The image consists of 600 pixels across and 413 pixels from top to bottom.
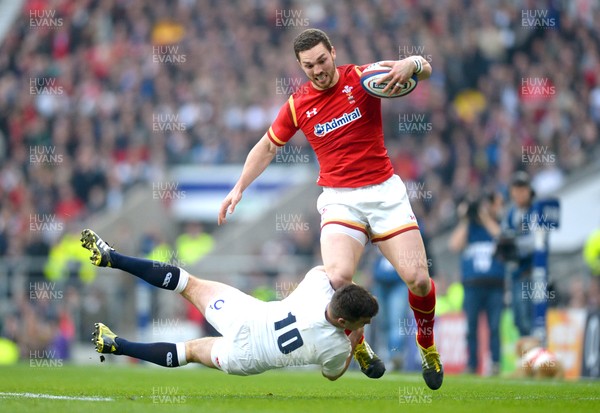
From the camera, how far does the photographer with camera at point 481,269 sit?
44.2 feet

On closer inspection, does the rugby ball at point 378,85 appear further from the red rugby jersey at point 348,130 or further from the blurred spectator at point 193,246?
the blurred spectator at point 193,246

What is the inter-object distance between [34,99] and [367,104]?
19.1m

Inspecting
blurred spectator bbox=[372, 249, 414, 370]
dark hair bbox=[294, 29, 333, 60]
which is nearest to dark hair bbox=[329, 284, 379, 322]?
dark hair bbox=[294, 29, 333, 60]

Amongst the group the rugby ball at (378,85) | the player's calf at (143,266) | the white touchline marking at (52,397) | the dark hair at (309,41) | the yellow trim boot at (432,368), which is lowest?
the white touchline marking at (52,397)

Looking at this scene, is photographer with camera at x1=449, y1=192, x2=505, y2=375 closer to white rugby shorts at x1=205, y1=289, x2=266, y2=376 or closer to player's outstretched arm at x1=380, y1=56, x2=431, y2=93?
player's outstretched arm at x1=380, y1=56, x2=431, y2=93

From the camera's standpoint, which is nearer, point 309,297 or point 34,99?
point 309,297

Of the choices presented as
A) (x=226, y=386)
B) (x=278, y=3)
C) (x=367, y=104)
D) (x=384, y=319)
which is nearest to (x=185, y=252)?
(x=384, y=319)

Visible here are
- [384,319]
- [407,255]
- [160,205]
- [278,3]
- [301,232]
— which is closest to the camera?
[407,255]

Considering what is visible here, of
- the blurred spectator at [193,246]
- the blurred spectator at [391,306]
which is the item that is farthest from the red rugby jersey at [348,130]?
the blurred spectator at [193,246]

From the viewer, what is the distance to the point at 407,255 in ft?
27.5

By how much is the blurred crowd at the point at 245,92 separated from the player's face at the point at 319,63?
35.3 feet

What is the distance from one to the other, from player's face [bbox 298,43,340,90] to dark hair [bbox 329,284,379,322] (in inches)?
70.6

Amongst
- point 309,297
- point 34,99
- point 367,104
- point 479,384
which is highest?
point 34,99

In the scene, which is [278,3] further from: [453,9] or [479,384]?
[479,384]
